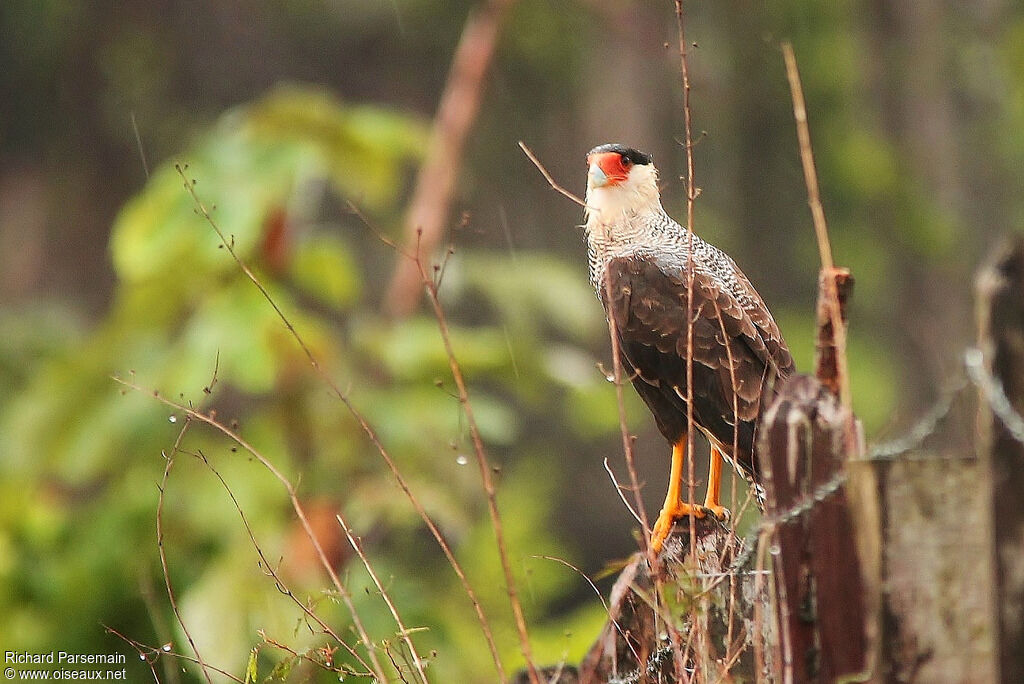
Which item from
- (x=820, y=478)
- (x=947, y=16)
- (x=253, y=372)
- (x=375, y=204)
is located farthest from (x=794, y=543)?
(x=947, y=16)

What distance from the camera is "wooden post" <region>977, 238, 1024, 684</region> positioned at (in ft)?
4.84

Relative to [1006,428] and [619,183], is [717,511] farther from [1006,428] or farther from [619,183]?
[1006,428]

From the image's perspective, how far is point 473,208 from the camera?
34.3ft

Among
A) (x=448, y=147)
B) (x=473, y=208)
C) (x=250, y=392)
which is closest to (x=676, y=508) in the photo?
(x=250, y=392)

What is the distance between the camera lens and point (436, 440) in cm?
491

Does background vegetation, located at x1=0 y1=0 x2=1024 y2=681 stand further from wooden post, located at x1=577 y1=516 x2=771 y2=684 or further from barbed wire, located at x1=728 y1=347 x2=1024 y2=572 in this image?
barbed wire, located at x1=728 y1=347 x2=1024 y2=572

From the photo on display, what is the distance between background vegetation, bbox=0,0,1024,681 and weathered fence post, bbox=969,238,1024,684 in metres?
3.51

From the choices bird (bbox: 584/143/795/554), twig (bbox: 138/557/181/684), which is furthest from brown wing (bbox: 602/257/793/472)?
twig (bbox: 138/557/181/684)

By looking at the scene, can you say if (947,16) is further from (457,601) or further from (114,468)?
(114,468)

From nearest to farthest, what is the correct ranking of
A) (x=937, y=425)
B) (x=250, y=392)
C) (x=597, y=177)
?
(x=937, y=425) < (x=597, y=177) < (x=250, y=392)

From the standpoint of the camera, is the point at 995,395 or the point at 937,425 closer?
the point at 995,395

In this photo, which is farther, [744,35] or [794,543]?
[744,35]

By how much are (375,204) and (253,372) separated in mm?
1201

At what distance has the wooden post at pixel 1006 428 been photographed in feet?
4.84
